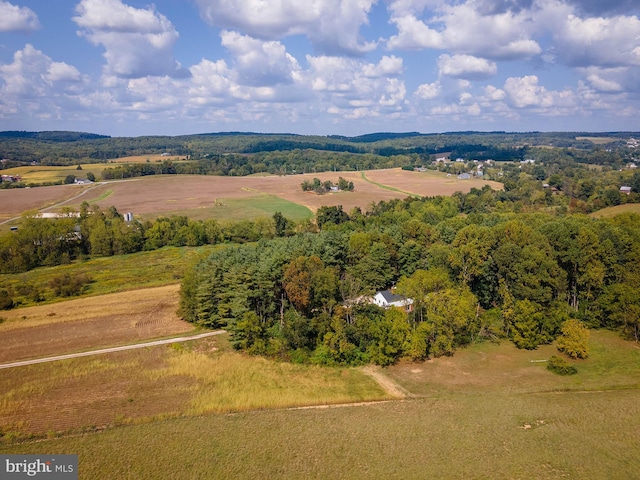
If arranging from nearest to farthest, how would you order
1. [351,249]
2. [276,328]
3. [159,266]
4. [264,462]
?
1. [264,462]
2. [276,328]
3. [351,249]
4. [159,266]

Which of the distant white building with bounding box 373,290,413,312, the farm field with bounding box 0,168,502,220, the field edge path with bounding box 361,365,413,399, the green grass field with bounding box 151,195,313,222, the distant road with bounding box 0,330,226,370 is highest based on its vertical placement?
the farm field with bounding box 0,168,502,220

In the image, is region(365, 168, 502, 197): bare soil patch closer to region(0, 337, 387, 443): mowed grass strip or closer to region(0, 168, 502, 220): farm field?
region(0, 168, 502, 220): farm field

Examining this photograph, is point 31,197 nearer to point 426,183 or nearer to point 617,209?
point 426,183

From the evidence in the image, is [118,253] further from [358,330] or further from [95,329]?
[358,330]

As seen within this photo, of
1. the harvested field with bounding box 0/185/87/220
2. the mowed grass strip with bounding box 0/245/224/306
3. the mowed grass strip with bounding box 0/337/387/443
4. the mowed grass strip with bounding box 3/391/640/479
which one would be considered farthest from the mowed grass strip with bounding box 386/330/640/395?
the harvested field with bounding box 0/185/87/220

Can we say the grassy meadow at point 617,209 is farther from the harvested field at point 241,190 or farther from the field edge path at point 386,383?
the field edge path at point 386,383

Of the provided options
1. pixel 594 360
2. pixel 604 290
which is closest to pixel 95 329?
pixel 594 360

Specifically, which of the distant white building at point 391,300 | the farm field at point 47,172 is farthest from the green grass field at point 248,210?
the farm field at point 47,172
